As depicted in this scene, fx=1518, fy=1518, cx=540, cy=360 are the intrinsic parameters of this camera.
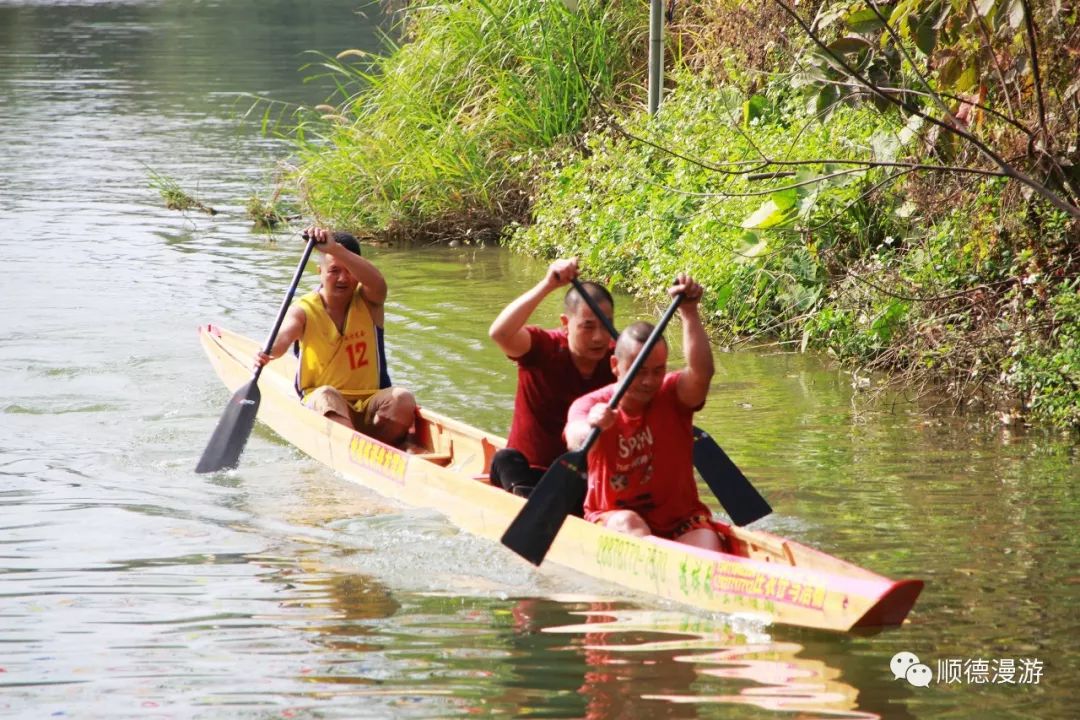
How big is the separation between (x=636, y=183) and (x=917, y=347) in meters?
4.11

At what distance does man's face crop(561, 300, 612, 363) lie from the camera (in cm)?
691

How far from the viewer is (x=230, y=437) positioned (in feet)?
29.3

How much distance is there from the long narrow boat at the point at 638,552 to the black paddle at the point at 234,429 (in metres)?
0.30

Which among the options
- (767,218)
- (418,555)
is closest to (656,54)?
(767,218)

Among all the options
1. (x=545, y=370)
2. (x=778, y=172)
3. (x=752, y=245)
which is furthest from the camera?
(x=752, y=245)

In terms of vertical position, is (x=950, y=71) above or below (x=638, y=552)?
above

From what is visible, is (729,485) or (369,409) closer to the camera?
(729,485)

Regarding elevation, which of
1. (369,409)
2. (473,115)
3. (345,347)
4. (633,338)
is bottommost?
(369,409)

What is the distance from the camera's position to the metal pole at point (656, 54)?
13977 mm

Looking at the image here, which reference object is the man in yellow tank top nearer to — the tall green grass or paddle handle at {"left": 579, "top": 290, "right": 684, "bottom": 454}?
paddle handle at {"left": 579, "top": 290, "right": 684, "bottom": 454}

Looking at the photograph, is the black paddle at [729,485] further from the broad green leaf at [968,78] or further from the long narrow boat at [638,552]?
the broad green leaf at [968,78]

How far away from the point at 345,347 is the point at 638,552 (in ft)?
10.9

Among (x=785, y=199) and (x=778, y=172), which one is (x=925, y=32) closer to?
(x=778, y=172)

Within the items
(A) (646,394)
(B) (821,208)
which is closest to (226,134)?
(B) (821,208)
